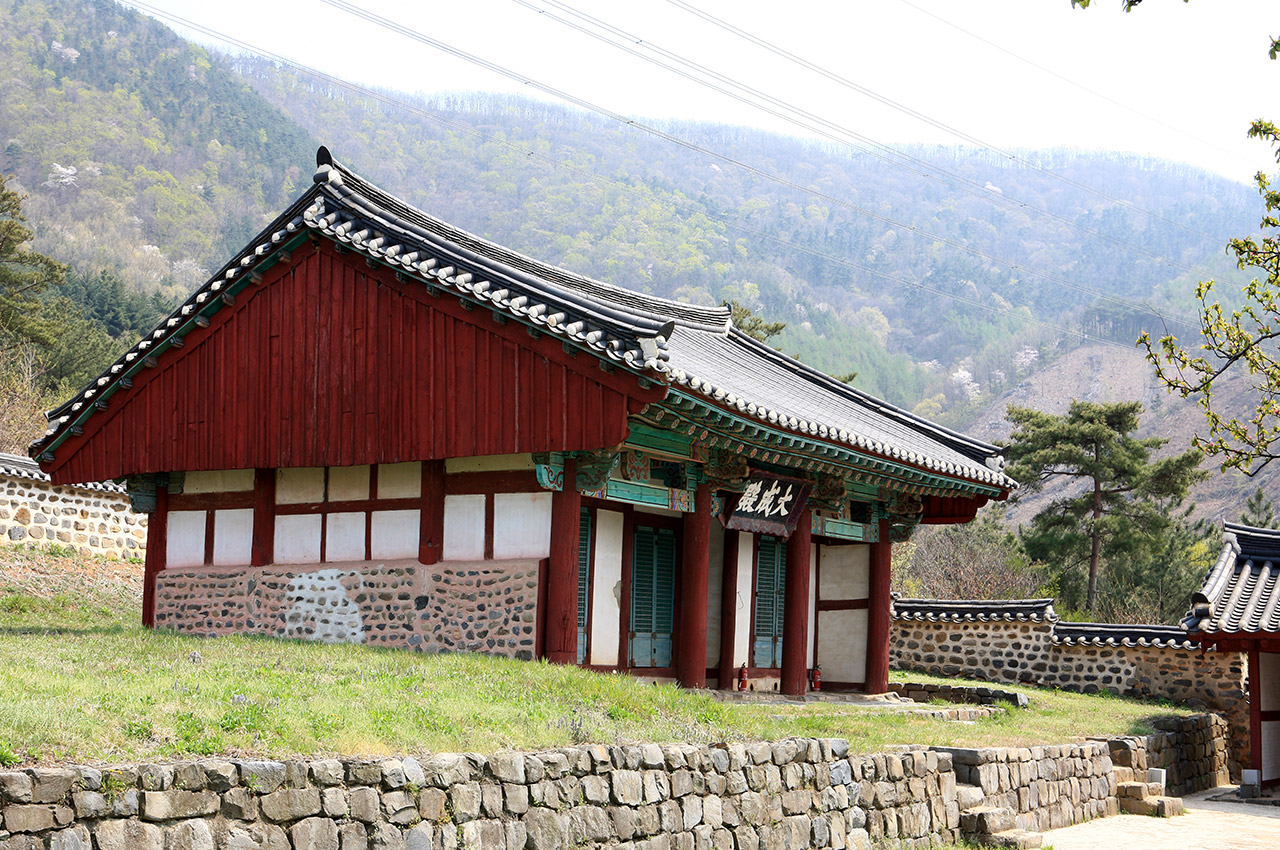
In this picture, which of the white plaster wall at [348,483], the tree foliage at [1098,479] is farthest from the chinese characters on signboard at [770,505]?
the tree foliage at [1098,479]

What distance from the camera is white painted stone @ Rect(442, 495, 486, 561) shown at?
14.8 metres

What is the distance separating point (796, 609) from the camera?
734 inches

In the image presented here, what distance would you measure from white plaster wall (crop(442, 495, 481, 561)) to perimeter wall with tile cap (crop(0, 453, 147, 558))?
13.0m

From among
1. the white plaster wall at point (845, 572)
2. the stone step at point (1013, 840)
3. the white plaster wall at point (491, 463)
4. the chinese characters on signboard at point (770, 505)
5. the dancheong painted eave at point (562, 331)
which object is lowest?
the stone step at point (1013, 840)

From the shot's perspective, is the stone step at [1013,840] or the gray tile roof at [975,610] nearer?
the stone step at [1013,840]

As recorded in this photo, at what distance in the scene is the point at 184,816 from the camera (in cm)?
667

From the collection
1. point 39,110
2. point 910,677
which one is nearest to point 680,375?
point 910,677

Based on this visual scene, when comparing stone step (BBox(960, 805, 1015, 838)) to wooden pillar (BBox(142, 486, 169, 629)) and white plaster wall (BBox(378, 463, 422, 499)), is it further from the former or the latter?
wooden pillar (BBox(142, 486, 169, 629))

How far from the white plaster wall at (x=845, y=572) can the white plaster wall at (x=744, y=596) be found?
297 cm

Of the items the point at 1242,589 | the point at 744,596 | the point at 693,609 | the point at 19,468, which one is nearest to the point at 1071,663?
the point at 1242,589

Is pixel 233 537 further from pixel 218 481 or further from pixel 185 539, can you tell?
pixel 185 539

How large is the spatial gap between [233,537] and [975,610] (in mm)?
16726

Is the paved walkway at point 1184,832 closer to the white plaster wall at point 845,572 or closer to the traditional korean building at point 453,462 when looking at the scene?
the traditional korean building at point 453,462

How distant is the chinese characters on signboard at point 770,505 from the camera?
57.0ft
